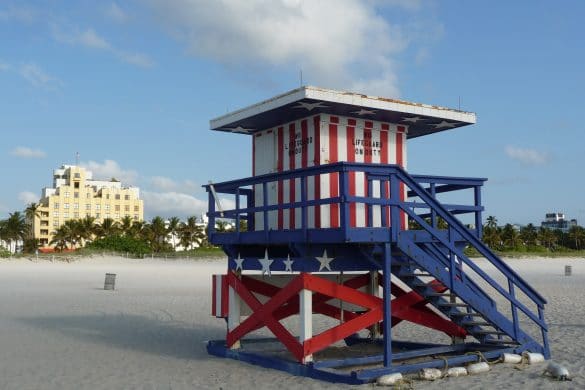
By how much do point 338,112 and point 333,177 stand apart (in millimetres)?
994

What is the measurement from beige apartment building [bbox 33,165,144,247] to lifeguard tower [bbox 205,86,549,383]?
13113cm

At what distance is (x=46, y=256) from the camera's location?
6950 centimetres

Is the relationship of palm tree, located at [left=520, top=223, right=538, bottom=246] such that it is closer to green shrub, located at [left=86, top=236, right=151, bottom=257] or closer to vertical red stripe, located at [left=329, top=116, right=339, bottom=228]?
green shrub, located at [left=86, top=236, right=151, bottom=257]

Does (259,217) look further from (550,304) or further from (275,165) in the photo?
(550,304)

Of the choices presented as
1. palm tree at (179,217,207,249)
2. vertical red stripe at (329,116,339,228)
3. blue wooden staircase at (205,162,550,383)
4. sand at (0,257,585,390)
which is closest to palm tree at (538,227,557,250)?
palm tree at (179,217,207,249)

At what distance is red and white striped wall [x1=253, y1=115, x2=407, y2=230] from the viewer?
10.3 meters

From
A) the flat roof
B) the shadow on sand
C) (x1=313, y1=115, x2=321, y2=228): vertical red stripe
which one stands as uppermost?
the flat roof

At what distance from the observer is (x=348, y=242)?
Answer: 868 centimetres

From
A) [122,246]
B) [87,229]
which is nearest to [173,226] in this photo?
[87,229]

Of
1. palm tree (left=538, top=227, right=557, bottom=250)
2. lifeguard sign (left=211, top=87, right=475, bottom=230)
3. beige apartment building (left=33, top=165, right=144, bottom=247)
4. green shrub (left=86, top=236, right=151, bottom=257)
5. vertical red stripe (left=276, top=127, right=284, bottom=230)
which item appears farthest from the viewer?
beige apartment building (left=33, top=165, right=144, bottom=247)

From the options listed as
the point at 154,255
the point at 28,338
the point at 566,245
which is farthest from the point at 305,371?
the point at 566,245

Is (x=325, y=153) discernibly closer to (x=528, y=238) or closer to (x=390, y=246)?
(x=390, y=246)

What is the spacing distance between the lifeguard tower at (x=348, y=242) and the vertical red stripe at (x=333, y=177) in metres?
0.02

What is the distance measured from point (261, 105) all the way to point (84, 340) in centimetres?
671
